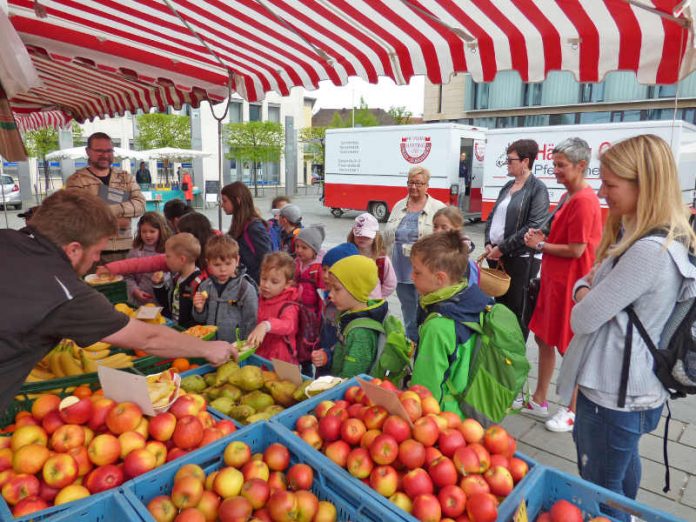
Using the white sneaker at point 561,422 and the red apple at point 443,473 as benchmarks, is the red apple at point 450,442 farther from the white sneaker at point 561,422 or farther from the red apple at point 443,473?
the white sneaker at point 561,422

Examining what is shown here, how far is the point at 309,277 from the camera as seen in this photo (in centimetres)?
402

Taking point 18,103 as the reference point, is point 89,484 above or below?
below

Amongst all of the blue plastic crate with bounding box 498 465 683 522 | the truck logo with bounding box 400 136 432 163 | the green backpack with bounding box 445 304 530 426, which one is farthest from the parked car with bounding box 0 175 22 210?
the blue plastic crate with bounding box 498 465 683 522

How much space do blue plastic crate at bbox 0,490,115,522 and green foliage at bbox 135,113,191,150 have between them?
3025 centimetres

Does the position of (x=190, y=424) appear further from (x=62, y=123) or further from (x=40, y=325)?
(x=62, y=123)

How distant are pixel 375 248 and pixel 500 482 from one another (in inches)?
118

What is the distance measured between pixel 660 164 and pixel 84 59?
458 centimetres

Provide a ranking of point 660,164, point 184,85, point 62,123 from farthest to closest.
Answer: point 62,123
point 184,85
point 660,164

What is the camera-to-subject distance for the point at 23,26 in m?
3.50

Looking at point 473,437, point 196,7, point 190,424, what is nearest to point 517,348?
point 473,437

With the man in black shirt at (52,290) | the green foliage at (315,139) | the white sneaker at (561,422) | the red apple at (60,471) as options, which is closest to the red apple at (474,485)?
the red apple at (60,471)

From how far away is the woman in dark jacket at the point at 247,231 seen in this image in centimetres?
475

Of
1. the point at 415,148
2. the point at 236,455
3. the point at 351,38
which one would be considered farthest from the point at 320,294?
the point at 415,148

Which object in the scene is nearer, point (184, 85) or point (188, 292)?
point (188, 292)
